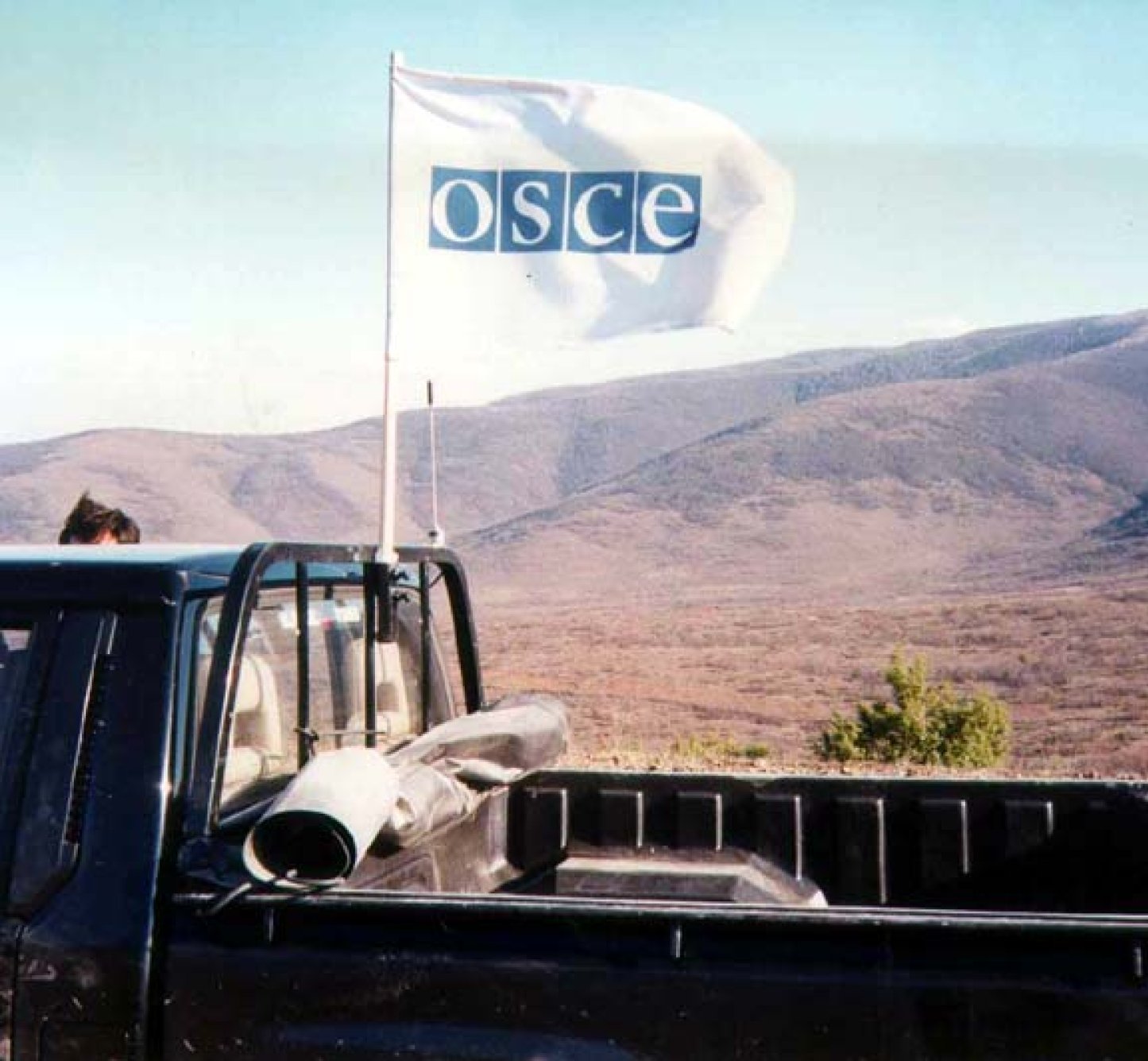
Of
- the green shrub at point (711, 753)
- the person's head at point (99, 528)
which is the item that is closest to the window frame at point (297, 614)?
the person's head at point (99, 528)

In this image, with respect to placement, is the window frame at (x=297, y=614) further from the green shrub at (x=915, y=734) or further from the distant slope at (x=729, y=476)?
the distant slope at (x=729, y=476)

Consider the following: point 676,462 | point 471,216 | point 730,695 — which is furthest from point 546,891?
point 676,462

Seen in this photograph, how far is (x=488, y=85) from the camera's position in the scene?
4523 mm

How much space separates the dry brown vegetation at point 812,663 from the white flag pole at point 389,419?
1380 centimetres

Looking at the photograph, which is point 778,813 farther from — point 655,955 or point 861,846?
point 655,955

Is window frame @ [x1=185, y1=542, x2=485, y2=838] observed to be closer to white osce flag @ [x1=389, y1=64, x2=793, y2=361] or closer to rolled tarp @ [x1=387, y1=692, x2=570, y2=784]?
rolled tarp @ [x1=387, y1=692, x2=570, y2=784]

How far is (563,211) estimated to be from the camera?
14.6 ft

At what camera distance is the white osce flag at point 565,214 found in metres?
4.16

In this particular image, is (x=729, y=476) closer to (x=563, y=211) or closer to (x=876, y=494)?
(x=876, y=494)

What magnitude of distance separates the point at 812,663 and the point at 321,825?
40232mm

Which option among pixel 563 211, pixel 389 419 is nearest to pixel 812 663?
pixel 563 211

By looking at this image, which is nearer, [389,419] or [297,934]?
[297,934]

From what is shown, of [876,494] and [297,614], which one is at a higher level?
[876,494]

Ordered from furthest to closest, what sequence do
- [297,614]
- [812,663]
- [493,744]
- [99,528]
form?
1. [812,663]
2. [99,528]
3. [493,744]
4. [297,614]
